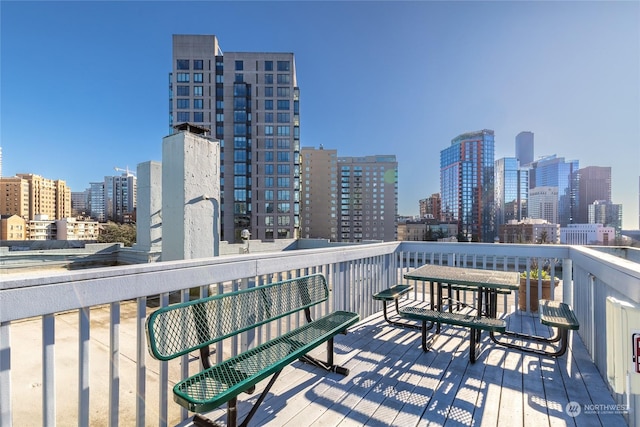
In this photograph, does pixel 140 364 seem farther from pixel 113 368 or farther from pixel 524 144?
pixel 524 144

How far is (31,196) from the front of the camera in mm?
63188

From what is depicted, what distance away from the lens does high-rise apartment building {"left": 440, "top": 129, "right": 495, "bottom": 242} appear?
7275cm

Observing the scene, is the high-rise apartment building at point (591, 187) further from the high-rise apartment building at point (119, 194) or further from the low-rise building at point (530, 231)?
the high-rise apartment building at point (119, 194)

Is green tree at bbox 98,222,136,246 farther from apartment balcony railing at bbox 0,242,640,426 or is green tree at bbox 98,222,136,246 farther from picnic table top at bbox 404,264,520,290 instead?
picnic table top at bbox 404,264,520,290

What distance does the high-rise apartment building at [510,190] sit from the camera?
74062 millimetres

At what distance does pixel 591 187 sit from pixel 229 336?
92365mm

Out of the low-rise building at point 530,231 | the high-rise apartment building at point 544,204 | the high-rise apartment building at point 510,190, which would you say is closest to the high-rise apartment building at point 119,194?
the low-rise building at point 530,231

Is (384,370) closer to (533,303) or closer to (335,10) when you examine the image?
(533,303)

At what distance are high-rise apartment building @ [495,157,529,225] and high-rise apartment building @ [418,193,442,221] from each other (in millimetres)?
16435

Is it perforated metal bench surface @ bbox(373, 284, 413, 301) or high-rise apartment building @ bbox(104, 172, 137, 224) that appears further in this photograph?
high-rise apartment building @ bbox(104, 172, 137, 224)

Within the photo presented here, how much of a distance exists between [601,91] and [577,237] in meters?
68.9

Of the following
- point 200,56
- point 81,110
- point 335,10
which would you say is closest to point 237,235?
point 81,110

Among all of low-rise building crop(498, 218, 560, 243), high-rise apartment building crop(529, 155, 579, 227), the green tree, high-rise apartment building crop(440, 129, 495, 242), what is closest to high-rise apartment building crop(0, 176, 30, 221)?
the green tree

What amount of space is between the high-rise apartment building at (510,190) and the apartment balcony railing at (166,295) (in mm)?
82415
